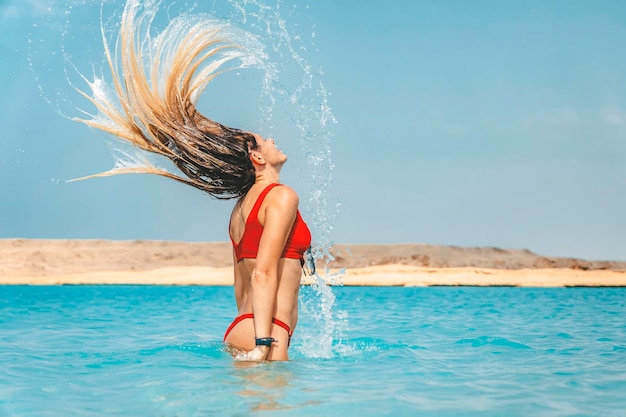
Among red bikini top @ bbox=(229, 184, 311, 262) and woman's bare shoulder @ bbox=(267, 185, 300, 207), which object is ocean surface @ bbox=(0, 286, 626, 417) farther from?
woman's bare shoulder @ bbox=(267, 185, 300, 207)

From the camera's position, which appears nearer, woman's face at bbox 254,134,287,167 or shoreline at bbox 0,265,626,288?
woman's face at bbox 254,134,287,167

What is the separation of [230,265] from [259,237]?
59.0m

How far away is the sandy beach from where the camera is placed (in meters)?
45.5

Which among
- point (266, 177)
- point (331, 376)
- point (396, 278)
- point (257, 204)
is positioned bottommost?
point (396, 278)

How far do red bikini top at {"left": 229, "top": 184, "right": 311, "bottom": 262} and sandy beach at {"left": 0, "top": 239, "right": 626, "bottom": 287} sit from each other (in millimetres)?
36298

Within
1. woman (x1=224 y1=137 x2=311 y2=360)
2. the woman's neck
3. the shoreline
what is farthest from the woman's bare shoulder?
the shoreline

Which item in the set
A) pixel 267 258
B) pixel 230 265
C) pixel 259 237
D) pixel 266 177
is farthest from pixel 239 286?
pixel 230 265

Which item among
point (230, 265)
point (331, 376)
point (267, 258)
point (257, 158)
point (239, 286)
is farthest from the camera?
point (230, 265)

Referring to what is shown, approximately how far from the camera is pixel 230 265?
6356 centimetres

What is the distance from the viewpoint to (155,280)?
5019cm

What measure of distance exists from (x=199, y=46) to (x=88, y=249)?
226 feet

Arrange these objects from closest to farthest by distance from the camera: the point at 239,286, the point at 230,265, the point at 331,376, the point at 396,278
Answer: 1. the point at 239,286
2. the point at 331,376
3. the point at 396,278
4. the point at 230,265

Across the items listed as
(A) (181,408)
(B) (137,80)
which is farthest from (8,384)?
(B) (137,80)

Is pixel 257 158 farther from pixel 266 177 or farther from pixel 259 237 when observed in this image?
pixel 259 237
